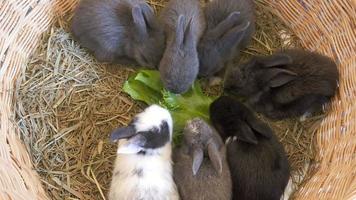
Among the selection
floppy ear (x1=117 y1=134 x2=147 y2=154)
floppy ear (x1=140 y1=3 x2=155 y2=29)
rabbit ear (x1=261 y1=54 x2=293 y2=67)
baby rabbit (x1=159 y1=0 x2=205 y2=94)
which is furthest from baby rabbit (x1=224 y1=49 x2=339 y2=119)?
floppy ear (x1=117 y1=134 x2=147 y2=154)

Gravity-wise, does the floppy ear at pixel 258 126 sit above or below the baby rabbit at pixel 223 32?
below

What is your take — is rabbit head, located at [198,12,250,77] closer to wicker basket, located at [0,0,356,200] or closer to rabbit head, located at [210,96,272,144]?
rabbit head, located at [210,96,272,144]

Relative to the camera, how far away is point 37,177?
2.86m

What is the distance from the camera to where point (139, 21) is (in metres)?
2.94

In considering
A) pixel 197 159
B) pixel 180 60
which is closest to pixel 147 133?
pixel 197 159

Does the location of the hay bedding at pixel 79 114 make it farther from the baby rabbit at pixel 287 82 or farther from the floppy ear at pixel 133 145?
the floppy ear at pixel 133 145

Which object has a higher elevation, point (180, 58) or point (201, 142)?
point (180, 58)

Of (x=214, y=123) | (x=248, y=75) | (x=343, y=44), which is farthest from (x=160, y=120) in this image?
(x=343, y=44)

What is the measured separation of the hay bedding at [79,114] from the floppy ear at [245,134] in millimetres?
451

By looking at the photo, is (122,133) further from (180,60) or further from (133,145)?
(180,60)

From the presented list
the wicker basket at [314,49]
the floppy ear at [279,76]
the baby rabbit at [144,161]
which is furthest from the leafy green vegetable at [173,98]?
the wicker basket at [314,49]

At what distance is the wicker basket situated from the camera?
2.61m

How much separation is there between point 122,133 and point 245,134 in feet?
2.12

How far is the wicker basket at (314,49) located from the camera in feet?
8.55
